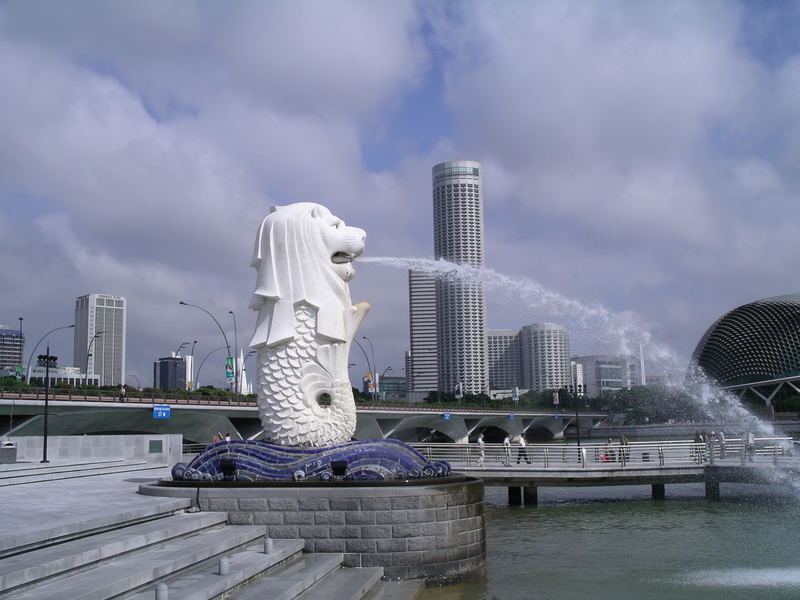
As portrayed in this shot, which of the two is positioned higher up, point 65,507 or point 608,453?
point 65,507

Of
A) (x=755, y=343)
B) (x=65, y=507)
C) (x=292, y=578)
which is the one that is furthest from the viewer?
(x=755, y=343)

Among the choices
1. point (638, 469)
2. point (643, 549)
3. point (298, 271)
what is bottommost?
point (643, 549)

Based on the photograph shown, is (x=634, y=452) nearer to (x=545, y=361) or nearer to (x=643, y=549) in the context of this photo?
(x=643, y=549)

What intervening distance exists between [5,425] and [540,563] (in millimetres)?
34920

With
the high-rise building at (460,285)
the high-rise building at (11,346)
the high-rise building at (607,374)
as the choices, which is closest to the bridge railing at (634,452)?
the high-rise building at (460,285)

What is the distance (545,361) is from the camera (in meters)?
114

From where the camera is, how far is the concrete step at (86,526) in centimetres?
819

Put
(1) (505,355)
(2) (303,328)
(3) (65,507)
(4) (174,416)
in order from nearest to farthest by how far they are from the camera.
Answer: (3) (65,507), (2) (303,328), (4) (174,416), (1) (505,355)

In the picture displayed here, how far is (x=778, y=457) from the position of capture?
79.2ft

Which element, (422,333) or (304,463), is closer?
(304,463)

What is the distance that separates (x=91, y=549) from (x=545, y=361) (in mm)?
108647

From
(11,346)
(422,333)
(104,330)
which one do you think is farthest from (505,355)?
(11,346)

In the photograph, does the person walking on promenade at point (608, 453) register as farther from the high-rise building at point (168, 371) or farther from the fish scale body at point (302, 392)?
the high-rise building at point (168, 371)

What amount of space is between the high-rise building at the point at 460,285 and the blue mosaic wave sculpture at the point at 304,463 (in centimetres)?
5472
